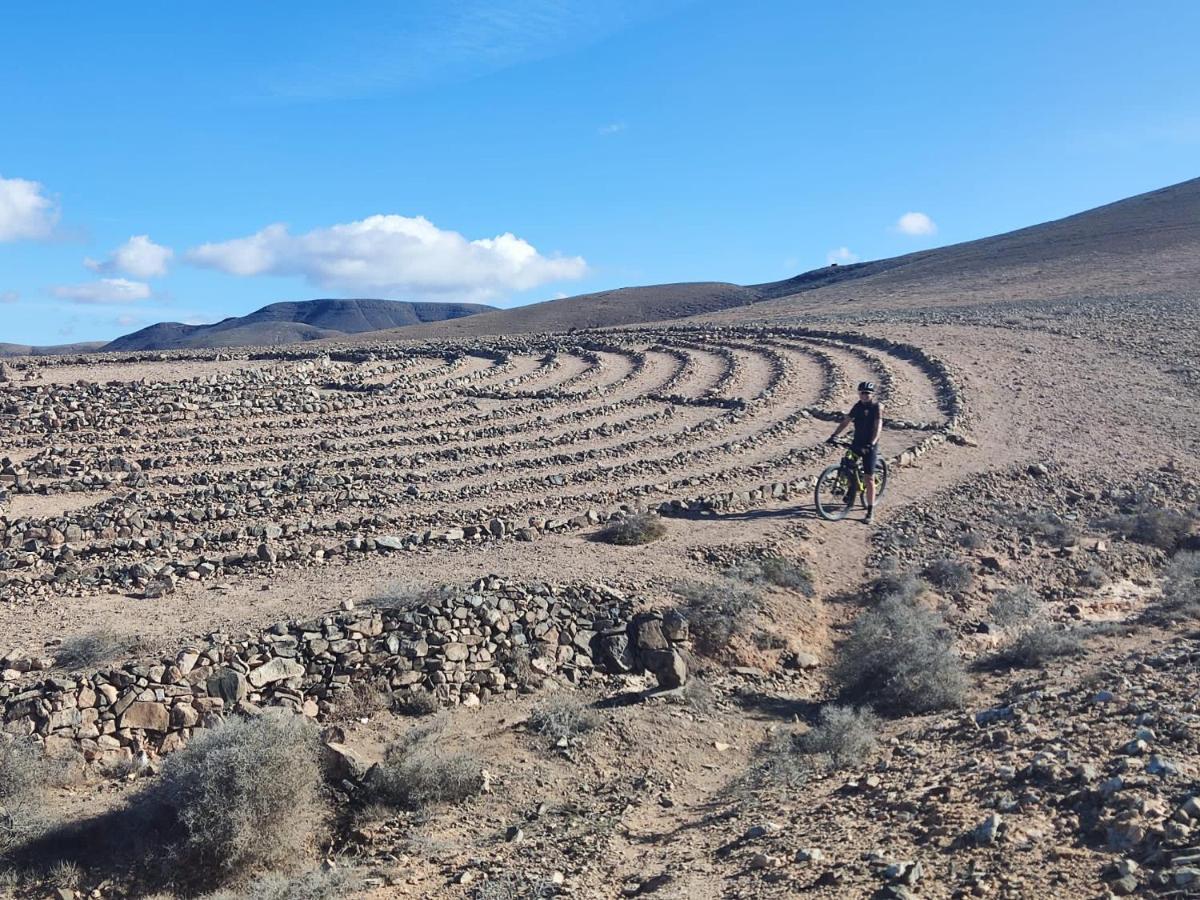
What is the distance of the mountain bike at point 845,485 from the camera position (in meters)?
13.6

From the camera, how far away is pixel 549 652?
9875 mm

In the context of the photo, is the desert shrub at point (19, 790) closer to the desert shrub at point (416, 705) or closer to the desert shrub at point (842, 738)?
the desert shrub at point (416, 705)

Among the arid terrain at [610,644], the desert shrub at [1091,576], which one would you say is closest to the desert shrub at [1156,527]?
the arid terrain at [610,644]

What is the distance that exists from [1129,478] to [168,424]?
1698 centimetres

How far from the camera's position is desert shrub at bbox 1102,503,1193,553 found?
43.3 ft

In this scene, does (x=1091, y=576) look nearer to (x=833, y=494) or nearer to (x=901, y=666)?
(x=833, y=494)

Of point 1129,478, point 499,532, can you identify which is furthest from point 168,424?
point 1129,478

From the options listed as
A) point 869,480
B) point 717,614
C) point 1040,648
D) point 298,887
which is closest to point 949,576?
point 869,480

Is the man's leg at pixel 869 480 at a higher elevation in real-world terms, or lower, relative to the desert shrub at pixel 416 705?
higher

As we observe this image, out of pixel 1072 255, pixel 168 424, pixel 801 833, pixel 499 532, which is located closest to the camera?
pixel 801 833

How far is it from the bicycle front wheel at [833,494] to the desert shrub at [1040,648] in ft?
12.6

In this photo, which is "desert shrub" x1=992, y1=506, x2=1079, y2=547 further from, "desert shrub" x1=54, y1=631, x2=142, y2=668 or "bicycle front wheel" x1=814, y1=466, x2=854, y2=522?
"desert shrub" x1=54, y1=631, x2=142, y2=668

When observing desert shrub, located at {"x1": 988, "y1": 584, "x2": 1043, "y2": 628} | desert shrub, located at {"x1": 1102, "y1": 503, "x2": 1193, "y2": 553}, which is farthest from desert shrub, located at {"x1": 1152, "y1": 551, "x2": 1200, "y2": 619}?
desert shrub, located at {"x1": 988, "y1": 584, "x2": 1043, "y2": 628}

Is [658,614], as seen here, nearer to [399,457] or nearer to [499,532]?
[499,532]
